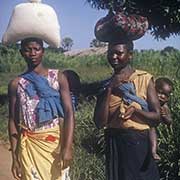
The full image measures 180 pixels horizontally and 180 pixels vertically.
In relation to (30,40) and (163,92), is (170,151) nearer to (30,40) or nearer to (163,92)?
(163,92)

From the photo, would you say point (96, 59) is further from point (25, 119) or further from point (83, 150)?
point (25, 119)

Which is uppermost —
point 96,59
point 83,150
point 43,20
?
point 96,59

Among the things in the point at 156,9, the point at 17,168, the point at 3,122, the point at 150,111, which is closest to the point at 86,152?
the point at 17,168

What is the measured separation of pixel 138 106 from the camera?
3385 mm

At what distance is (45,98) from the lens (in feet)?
11.4

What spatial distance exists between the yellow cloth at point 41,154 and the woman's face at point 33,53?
16.7 inches

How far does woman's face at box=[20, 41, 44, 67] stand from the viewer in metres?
3.50

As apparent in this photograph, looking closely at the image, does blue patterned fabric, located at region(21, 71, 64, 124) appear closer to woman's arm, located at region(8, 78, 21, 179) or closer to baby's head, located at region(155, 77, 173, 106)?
woman's arm, located at region(8, 78, 21, 179)

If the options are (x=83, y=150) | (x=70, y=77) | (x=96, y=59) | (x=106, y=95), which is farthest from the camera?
(x=96, y=59)

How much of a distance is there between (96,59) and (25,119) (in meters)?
19.2

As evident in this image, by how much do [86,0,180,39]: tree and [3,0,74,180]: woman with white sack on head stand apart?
20.5ft

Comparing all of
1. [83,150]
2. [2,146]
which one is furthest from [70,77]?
[2,146]

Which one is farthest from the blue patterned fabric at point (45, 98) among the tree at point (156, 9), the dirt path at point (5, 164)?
the tree at point (156, 9)

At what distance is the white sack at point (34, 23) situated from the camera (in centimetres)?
346
